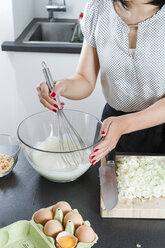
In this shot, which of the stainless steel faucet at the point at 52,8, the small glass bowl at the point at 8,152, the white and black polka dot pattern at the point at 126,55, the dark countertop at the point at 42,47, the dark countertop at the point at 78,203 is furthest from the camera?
the stainless steel faucet at the point at 52,8

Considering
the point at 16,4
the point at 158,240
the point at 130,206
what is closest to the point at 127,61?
the point at 130,206

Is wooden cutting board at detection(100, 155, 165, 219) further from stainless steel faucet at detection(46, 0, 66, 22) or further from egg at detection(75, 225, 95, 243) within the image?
stainless steel faucet at detection(46, 0, 66, 22)

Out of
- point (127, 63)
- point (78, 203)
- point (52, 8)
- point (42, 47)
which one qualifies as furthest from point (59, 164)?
point (52, 8)

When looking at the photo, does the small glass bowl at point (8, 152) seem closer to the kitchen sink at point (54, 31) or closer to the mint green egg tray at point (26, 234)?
the mint green egg tray at point (26, 234)

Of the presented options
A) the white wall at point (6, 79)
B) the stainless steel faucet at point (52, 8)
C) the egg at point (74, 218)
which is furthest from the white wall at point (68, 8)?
the egg at point (74, 218)

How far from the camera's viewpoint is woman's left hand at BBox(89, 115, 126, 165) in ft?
3.48

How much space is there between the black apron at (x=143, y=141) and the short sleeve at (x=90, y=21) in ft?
1.05

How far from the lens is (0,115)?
101 inches

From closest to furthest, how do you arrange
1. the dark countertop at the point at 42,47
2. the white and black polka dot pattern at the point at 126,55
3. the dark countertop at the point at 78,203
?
the dark countertop at the point at 78,203, the white and black polka dot pattern at the point at 126,55, the dark countertop at the point at 42,47

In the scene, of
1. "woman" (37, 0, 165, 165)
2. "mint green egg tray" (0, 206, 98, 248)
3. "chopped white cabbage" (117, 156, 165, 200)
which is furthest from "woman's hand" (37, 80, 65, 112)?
"mint green egg tray" (0, 206, 98, 248)

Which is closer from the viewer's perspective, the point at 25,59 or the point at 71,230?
the point at 71,230

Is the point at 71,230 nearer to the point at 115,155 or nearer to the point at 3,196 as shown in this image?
the point at 3,196

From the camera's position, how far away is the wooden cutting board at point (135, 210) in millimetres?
1014

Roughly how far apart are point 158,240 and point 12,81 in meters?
1.71
